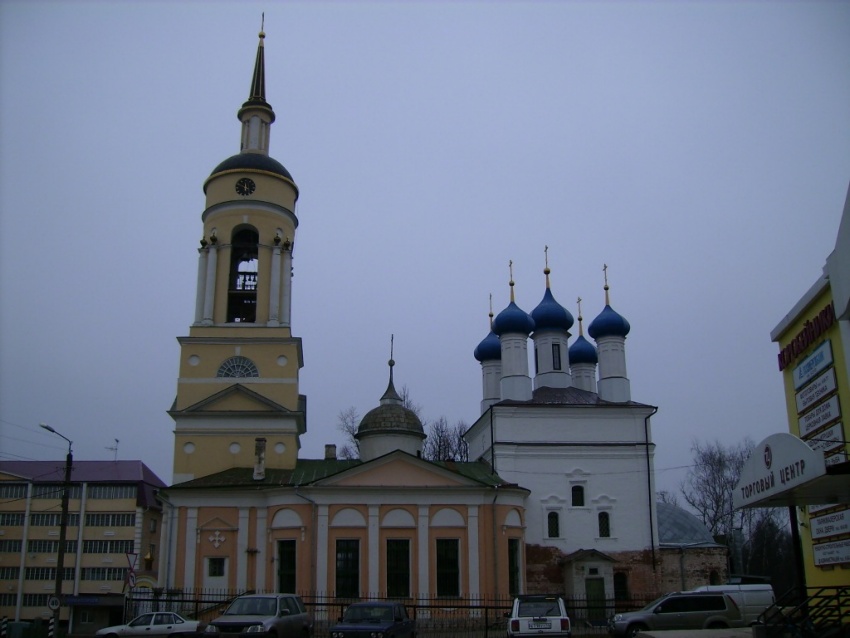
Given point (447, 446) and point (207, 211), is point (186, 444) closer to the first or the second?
point (207, 211)

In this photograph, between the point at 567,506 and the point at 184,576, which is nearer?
the point at 184,576

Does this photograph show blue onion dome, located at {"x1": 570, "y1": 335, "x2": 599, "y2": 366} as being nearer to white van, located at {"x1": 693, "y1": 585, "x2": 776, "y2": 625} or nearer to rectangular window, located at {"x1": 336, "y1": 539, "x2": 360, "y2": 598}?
rectangular window, located at {"x1": 336, "y1": 539, "x2": 360, "y2": 598}

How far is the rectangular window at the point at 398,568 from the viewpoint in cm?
2900

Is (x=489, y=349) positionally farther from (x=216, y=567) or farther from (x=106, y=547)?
(x=106, y=547)

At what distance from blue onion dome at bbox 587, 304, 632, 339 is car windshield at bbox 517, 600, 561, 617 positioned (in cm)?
1949

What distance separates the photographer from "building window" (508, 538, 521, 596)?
29997mm

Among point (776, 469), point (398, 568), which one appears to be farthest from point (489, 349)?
point (776, 469)

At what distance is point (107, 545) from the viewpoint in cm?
5156

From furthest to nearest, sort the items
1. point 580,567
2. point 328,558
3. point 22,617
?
1. point 22,617
2. point 580,567
3. point 328,558

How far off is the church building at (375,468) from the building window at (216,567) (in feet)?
0.14

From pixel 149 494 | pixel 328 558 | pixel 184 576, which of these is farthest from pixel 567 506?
pixel 149 494

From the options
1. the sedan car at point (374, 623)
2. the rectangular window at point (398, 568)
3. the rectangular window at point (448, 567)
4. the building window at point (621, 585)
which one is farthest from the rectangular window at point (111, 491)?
the sedan car at point (374, 623)

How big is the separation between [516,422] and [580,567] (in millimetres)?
6103

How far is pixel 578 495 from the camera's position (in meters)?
33.6
